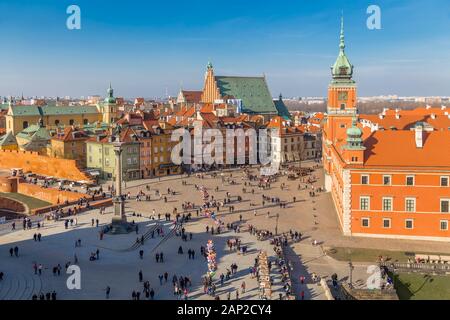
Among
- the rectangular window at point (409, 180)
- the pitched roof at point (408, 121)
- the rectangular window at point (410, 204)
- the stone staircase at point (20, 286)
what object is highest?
the pitched roof at point (408, 121)

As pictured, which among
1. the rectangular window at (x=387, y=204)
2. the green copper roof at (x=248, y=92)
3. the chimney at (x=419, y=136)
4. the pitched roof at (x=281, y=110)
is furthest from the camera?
the pitched roof at (x=281, y=110)

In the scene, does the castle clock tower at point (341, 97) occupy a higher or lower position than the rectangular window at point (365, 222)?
higher

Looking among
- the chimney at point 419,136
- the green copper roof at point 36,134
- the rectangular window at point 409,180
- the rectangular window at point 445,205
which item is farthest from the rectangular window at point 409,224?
the green copper roof at point 36,134

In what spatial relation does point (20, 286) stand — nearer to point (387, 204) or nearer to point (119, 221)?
point (119, 221)

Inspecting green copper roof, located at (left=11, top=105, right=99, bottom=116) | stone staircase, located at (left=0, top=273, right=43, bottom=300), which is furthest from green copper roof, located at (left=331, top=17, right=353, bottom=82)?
green copper roof, located at (left=11, top=105, right=99, bottom=116)

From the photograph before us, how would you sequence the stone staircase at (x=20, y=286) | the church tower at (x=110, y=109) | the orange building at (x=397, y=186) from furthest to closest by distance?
the church tower at (x=110, y=109) < the orange building at (x=397, y=186) < the stone staircase at (x=20, y=286)

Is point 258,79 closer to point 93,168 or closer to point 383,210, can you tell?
point 93,168

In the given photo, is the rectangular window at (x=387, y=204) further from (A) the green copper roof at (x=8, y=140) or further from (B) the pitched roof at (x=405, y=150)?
(A) the green copper roof at (x=8, y=140)
